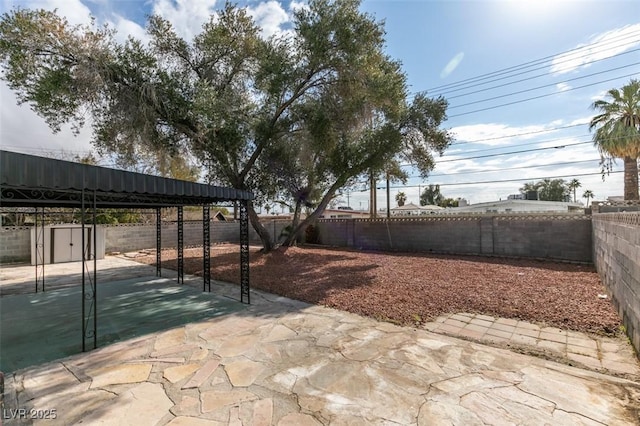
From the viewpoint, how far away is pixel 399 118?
30.4 ft

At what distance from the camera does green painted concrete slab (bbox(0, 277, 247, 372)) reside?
10.7 feet

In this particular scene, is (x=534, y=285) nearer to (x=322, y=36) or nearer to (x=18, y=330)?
(x=322, y=36)

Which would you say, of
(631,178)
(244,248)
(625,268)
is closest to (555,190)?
(631,178)

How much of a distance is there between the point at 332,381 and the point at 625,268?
3.69m

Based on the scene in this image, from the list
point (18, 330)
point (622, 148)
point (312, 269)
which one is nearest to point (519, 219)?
point (312, 269)

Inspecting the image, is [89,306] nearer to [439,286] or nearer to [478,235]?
[439,286]

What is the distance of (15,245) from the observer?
926 centimetres

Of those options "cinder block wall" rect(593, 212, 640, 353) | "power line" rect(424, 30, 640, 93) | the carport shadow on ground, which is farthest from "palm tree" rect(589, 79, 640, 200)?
the carport shadow on ground

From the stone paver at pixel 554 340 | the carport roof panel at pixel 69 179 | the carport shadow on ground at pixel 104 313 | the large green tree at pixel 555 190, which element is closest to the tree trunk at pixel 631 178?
the stone paver at pixel 554 340

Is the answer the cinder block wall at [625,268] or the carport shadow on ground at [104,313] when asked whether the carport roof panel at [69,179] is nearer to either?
the carport shadow on ground at [104,313]

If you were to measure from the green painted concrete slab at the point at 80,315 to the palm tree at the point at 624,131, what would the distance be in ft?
50.9

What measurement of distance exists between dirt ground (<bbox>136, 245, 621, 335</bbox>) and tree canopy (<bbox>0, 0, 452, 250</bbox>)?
3.10m

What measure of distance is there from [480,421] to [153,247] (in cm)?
1349

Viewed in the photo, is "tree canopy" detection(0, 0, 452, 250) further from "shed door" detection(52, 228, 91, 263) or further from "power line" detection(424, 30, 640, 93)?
"shed door" detection(52, 228, 91, 263)
